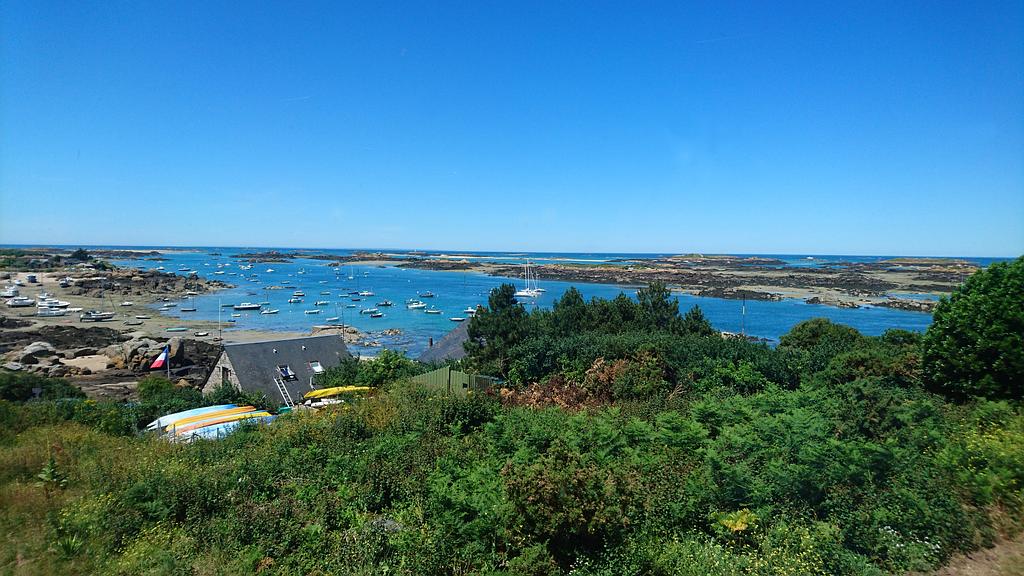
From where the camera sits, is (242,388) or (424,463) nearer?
(424,463)

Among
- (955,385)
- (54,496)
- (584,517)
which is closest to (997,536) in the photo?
(584,517)

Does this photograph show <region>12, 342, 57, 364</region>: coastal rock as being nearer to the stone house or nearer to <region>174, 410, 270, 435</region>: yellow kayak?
the stone house

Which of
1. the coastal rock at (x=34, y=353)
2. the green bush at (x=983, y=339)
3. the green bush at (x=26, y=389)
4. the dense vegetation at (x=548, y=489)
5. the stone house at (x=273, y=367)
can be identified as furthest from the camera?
the coastal rock at (x=34, y=353)

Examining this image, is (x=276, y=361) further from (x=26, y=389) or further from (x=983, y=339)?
(x=983, y=339)

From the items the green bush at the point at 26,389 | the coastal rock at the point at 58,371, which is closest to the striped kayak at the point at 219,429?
the green bush at the point at 26,389

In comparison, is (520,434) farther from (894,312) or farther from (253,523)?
(894,312)

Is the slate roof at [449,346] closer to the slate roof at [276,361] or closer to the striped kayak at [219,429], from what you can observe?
the slate roof at [276,361]

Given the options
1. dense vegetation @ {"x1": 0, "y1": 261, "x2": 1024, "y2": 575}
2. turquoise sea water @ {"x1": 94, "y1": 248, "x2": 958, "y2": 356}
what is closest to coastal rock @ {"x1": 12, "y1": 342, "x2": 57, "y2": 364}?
turquoise sea water @ {"x1": 94, "y1": 248, "x2": 958, "y2": 356}
